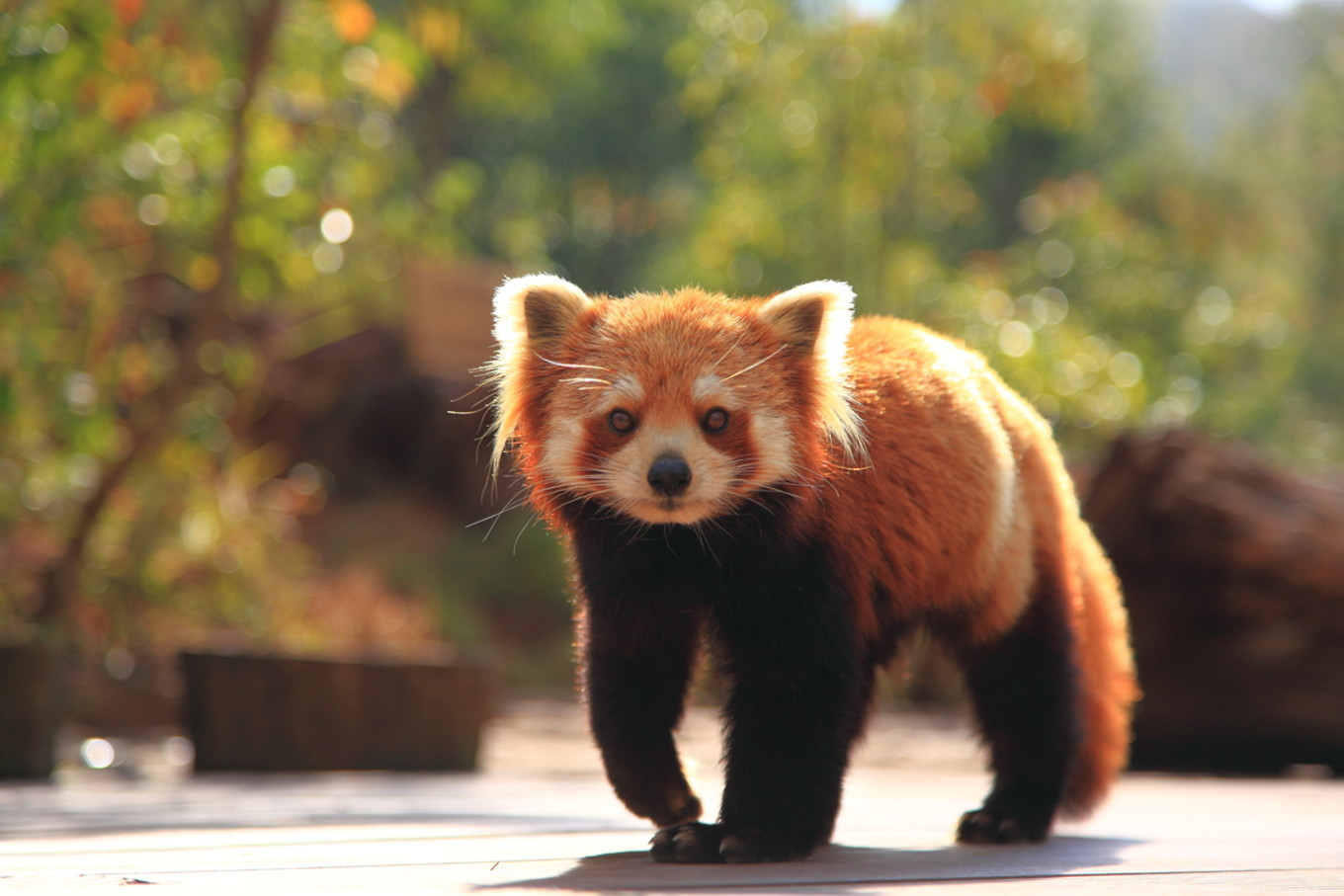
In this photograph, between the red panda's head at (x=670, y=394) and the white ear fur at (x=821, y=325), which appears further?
the white ear fur at (x=821, y=325)

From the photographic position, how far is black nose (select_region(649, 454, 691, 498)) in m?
2.61

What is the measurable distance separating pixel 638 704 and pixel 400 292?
1187 centimetres

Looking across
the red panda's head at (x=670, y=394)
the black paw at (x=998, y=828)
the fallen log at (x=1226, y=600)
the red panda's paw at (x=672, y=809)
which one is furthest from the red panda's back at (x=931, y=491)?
the fallen log at (x=1226, y=600)

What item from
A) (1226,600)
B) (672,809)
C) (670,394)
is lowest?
(672,809)

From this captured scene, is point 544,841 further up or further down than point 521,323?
further down

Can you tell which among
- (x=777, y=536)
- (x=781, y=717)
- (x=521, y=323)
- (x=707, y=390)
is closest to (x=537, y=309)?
(x=521, y=323)

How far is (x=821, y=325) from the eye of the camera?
9.75 ft

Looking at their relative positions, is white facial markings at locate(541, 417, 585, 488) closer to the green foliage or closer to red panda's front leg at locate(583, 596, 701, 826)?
red panda's front leg at locate(583, 596, 701, 826)

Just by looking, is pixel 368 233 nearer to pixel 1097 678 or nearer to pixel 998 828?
pixel 1097 678

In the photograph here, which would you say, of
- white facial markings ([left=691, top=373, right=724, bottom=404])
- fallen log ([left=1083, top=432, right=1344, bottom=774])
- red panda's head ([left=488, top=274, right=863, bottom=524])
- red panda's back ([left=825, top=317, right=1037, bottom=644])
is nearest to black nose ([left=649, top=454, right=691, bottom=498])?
red panda's head ([left=488, top=274, right=863, bottom=524])

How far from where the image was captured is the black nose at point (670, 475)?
2607mm

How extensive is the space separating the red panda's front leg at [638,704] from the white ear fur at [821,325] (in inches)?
23.6

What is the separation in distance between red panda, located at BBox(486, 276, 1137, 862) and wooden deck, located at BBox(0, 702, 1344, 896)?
197 millimetres

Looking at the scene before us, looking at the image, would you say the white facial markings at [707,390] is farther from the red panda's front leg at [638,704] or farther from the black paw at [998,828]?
the black paw at [998,828]
